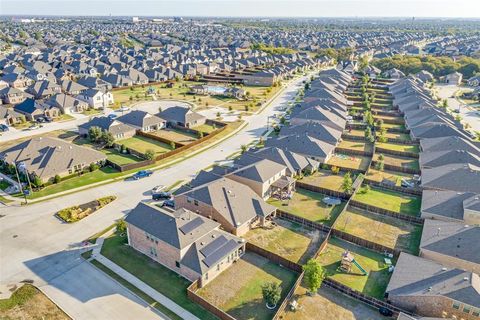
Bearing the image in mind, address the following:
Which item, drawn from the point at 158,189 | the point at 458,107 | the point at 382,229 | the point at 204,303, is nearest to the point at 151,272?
the point at 204,303

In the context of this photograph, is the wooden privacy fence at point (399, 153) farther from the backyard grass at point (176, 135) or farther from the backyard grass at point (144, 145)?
the backyard grass at point (144, 145)

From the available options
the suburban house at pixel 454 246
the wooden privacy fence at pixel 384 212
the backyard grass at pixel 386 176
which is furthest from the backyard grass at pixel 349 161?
the suburban house at pixel 454 246

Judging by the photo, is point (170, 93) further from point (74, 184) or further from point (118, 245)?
point (118, 245)

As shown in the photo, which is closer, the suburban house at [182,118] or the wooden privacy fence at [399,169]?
the wooden privacy fence at [399,169]

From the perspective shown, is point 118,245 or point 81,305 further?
point 118,245

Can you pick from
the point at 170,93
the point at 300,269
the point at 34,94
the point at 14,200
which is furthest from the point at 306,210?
the point at 34,94

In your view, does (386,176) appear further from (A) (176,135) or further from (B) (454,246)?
(A) (176,135)

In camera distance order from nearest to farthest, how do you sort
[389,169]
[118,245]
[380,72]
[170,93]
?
1. [118,245]
2. [389,169]
3. [170,93]
4. [380,72]
